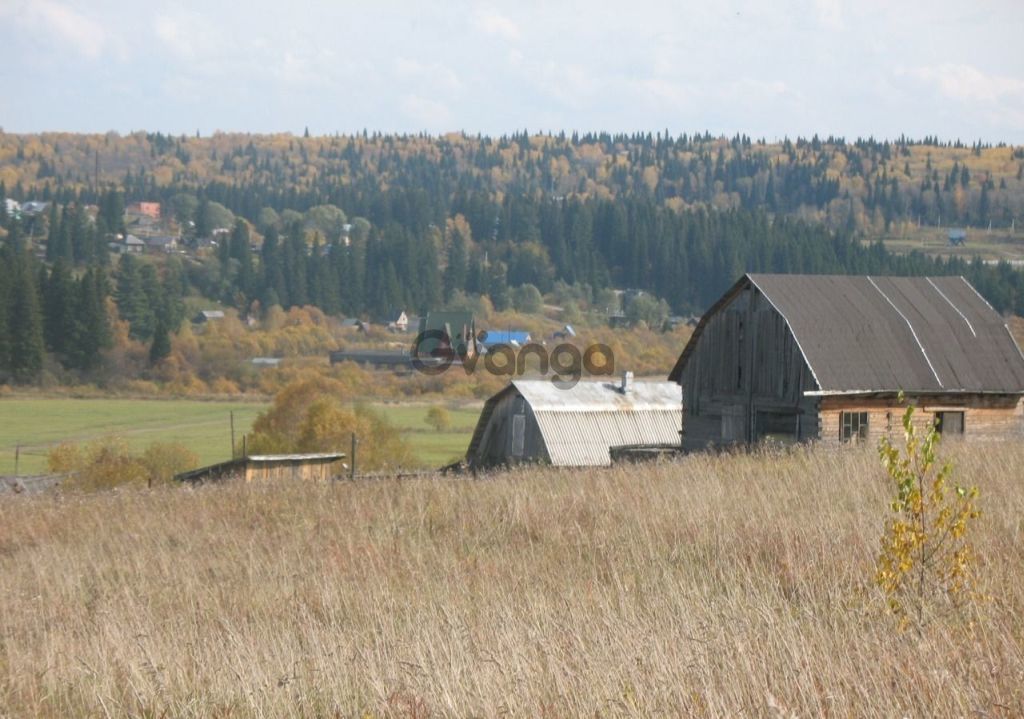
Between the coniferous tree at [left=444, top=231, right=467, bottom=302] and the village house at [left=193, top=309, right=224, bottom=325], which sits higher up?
the coniferous tree at [left=444, top=231, right=467, bottom=302]

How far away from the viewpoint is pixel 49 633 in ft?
28.2

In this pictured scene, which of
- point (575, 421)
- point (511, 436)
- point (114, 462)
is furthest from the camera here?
point (114, 462)

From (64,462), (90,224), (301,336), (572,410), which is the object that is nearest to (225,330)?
(301,336)

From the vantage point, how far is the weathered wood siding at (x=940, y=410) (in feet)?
95.5

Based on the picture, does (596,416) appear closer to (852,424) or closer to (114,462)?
(852,424)

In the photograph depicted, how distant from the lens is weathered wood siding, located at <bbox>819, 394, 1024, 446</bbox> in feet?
95.5

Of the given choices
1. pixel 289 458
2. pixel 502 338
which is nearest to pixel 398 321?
pixel 502 338

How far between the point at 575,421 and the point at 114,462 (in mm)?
21643

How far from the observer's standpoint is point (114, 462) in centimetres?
5278

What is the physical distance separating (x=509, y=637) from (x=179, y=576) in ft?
16.2

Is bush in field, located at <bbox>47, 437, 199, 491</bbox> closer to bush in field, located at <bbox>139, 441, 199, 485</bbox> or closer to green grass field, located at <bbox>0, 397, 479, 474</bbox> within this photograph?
bush in field, located at <bbox>139, 441, 199, 485</bbox>

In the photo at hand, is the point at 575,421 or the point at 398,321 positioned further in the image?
the point at 398,321

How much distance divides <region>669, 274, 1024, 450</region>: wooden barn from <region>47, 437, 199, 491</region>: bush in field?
85.4ft

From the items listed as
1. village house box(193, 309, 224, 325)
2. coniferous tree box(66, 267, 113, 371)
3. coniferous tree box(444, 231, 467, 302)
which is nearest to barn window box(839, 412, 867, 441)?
coniferous tree box(66, 267, 113, 371)
